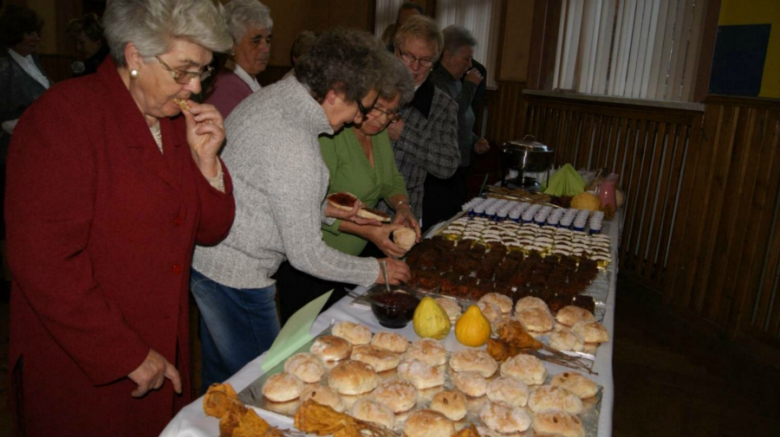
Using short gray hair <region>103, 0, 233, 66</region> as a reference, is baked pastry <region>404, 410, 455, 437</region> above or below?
below

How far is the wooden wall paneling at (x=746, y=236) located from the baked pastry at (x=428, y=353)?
332 cm

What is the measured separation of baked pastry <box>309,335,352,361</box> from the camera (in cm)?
156

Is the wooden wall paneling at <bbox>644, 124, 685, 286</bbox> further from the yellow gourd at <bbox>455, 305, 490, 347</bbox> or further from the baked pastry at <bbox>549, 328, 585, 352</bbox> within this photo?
the yellow gourd at <bbox>455, 305, 490, 347</bbox>

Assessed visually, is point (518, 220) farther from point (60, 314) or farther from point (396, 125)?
point (60, 314)

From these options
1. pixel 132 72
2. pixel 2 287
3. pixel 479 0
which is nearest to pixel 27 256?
pixel 132 72

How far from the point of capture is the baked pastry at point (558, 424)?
1.30m

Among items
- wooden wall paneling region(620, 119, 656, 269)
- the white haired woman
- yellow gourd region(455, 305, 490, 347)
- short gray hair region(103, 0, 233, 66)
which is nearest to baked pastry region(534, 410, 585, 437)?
yellow gourd region(455, 305, 490, 347)

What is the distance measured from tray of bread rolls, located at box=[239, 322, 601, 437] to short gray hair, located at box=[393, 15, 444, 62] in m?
1.81

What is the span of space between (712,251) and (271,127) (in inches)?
151

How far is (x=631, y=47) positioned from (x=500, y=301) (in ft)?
13.8

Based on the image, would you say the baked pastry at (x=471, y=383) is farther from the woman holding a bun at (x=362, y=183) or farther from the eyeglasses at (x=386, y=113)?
the eyeglasses at (x=386, y=113)

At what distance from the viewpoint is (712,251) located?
172 inches

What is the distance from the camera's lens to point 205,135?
1.60 meters

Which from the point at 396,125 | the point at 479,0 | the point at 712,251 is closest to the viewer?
the point at 396,125
